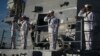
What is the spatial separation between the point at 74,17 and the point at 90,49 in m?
3.35

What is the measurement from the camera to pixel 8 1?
20266 mm

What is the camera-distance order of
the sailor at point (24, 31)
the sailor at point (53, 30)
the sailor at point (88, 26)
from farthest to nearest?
the sailor at point (24, 31) < the sailor at point (53, 30) < the sailor at point (88, 26)

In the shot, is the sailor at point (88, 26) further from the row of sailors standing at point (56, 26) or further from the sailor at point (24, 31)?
the sailor at point (24, 31)

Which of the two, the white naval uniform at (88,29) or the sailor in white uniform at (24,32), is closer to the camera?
the white naval uniform at (88,29)

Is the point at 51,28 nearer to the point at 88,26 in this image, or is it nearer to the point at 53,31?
the point at 53,31

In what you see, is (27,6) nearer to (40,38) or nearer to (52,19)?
(40,38)

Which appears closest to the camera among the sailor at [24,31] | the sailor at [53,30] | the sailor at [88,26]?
the sailor at [88,26]

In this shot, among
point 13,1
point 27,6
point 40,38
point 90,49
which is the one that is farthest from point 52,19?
point 13,1

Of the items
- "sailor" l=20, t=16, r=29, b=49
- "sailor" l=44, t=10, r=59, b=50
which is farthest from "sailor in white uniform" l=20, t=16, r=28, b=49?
"sailor" l=44, t=10, r=59, b=50

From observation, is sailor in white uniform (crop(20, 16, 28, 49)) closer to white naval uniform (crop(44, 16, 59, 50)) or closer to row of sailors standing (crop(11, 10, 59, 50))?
row of sailors standing (crop(11, 10, 59, 50))

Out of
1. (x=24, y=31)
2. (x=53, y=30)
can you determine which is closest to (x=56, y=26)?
(x=53, y=30)

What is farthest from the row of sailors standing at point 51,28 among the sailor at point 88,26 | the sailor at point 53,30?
the sailor at point 88,26

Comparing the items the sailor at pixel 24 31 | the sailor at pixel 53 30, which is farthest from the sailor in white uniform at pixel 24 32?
the sailor at pixel 53 30

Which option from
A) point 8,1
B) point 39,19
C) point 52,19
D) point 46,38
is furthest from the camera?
point 8,1
